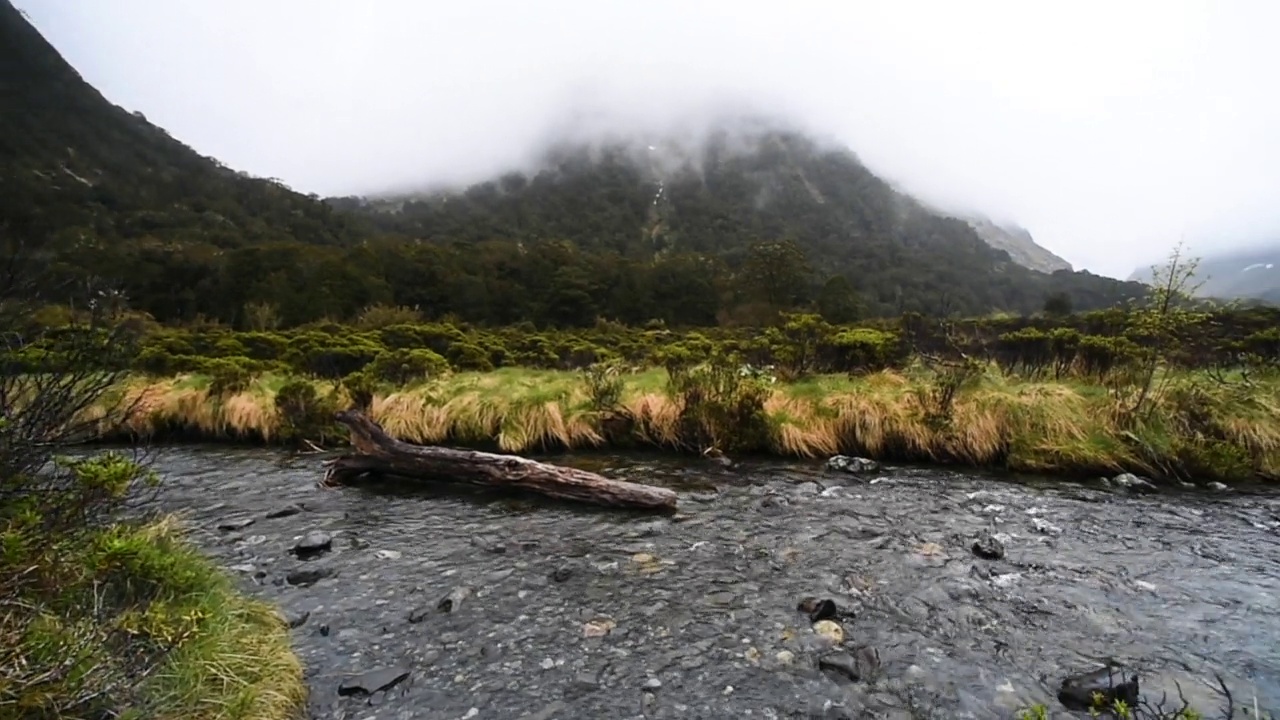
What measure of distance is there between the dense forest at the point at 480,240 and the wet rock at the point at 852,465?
28.6 feet

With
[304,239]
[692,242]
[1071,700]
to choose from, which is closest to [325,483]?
[1071,700]

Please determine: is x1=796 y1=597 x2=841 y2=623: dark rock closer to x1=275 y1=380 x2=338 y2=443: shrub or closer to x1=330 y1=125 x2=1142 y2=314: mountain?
x1=275 y1=380 x2=338 y2=443: shrub

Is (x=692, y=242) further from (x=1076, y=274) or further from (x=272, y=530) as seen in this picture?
(x=272, y=530)

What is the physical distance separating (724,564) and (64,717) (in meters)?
5.23

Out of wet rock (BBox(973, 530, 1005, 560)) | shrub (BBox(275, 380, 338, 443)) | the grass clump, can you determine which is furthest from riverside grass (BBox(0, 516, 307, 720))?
shrub (BBox(275, 380, 338, 443))

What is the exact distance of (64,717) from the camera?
2.92 metres

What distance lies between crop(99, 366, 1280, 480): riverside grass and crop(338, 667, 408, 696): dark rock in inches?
310

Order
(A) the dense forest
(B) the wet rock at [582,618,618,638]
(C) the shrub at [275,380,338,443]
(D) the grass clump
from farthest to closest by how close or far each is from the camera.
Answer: (A) the dense forest < (C) the shrub at [275,380,338,443] < (B) the wet rock at [582,618,618,638] < (D) the grass clump

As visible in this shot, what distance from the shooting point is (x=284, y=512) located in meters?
8.63

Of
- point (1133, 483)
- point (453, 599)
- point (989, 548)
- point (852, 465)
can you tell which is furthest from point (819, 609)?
point (1133, 483)

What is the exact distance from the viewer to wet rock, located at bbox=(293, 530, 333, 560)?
711 cm

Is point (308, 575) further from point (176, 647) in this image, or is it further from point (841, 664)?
point (841, 664)

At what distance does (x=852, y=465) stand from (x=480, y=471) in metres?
6.22

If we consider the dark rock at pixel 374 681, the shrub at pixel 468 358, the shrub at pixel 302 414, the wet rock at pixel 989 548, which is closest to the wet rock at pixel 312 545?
the dark rock at pixel 374 681
